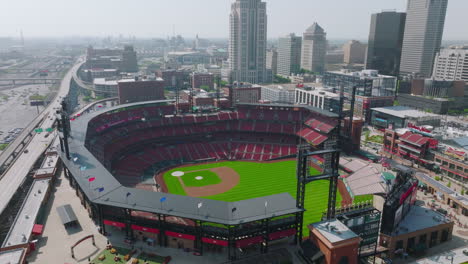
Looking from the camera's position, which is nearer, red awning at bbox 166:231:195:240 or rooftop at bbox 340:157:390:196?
red awning at bbox 166:231:195:240

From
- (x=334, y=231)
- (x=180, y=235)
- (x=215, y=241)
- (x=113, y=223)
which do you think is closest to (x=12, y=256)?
(x=113, y=223)

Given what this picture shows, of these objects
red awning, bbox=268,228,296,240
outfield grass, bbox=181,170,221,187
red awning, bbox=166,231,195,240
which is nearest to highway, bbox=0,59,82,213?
red awning, bbox=166,231,195,240

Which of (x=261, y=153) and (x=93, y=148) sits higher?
(x=93, y=148)

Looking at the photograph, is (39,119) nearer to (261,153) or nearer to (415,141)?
(261,153)

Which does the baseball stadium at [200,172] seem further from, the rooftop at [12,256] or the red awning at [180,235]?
the rooftop at [12,256]

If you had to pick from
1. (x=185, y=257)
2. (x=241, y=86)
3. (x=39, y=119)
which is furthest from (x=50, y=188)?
(x=241, y=86)

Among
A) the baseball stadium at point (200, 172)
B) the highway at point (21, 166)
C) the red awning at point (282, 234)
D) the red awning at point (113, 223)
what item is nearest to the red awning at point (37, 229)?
the baseball stadium at point (200, 172)

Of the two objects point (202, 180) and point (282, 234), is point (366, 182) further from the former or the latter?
point (202, 180)

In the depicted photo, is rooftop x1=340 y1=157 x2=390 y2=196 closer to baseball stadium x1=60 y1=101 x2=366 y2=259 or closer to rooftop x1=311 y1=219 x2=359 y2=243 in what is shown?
baseball stadium x1=60 y1=101 x2=366 y2=259
